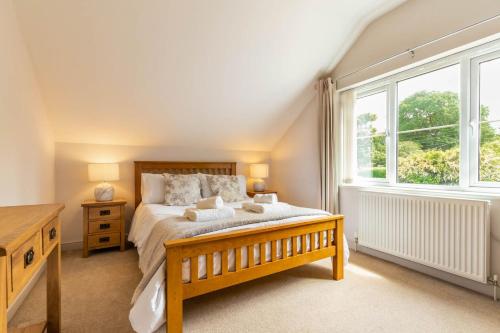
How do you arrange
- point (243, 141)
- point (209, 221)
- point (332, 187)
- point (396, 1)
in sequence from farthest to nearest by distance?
point (243, 141)
point (332, 187)
point (396, 1)
point (209, 221)

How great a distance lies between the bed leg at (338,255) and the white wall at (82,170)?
8.41ft

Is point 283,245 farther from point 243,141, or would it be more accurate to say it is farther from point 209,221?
point 243,141

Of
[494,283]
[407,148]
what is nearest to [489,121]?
[407,148]

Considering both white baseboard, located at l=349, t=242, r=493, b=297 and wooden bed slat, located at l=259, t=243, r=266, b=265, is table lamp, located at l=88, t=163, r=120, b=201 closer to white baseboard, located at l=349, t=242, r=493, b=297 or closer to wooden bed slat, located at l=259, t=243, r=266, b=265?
wooden bed slat, located at l=259, t=243, r=266, b=265

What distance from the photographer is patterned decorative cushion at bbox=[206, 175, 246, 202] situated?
10.5 feet

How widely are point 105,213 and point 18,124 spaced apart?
134 centimetres

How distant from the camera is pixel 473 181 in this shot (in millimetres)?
2207

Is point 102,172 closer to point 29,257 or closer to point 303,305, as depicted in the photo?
point 29,257

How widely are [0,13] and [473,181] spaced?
405cm

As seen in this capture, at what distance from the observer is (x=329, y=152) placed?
3.25 m

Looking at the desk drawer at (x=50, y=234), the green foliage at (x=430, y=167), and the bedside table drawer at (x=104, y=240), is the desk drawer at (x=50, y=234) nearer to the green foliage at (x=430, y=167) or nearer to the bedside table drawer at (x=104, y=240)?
the bedside table drawer at (x=104, y=240)

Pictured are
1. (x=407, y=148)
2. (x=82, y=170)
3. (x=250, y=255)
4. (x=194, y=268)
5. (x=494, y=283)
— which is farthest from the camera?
(x=82, y=170)

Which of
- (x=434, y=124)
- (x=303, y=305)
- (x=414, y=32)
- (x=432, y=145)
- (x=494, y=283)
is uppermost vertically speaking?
(x=414, y=32)

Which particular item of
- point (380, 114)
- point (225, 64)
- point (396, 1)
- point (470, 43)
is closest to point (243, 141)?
point (225, 64)
